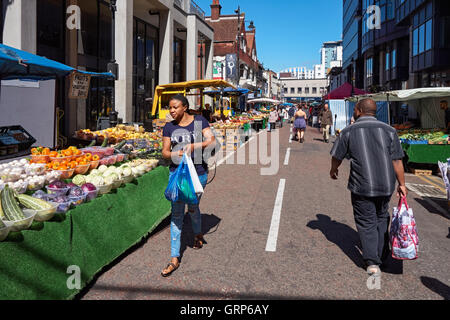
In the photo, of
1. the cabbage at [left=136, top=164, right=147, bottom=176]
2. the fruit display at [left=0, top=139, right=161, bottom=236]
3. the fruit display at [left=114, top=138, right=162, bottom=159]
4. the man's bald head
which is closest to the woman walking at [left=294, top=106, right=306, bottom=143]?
the fruit display at [left=114, top=138, right=162, bottom=159]

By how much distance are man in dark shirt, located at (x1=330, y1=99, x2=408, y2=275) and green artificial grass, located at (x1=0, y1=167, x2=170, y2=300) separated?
Result: 8.91 feet

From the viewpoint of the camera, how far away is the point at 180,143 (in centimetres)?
462

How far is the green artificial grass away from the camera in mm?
3092

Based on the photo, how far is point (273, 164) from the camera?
13156 millimetres

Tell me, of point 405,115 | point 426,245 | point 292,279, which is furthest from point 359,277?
point 405,115

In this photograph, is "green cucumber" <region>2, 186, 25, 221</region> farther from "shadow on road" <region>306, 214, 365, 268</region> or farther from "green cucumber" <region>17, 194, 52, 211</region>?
"shadow on road" <region>306, 214, 365, 268</region>

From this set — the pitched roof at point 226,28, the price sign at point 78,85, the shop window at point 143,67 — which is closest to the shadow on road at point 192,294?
the price sign at point 78,85

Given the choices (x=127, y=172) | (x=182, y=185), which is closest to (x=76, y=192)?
(x=127, y=172)

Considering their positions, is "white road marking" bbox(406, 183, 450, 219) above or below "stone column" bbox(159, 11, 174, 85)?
below

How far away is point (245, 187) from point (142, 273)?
5.19 metres

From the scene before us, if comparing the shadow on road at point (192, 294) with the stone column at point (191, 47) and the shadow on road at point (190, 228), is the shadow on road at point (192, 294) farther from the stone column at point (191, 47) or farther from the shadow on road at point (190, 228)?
the stone column at point (191, 47)

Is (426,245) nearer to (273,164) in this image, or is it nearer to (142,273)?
(142,273)

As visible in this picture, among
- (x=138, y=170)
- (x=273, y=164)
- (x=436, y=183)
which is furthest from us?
(x=273, y=164)
